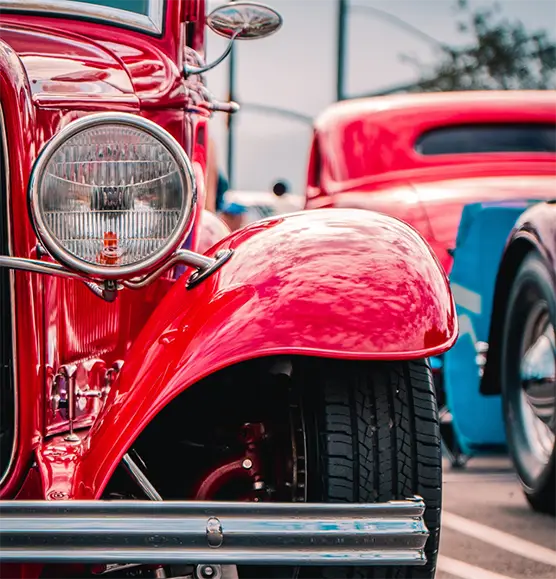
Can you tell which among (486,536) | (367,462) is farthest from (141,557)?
(486,536)

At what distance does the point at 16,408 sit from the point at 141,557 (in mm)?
640

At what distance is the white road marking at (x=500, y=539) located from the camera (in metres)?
3.67

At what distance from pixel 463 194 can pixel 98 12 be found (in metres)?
2.96

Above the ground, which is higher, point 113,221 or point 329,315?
point 113,221

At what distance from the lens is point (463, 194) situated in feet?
18.9

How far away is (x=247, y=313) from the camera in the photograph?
2324 mm

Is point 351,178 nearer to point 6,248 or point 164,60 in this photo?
point 164,60

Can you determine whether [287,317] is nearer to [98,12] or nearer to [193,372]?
[193,372]

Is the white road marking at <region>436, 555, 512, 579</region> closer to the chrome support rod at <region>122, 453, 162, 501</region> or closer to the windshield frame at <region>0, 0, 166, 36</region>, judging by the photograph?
the chrome support rod at <region>122, 453, 162, 501</region>

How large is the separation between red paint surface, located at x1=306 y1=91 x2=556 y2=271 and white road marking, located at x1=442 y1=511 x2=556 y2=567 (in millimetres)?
2034

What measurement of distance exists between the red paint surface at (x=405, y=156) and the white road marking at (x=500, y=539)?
2034 mm

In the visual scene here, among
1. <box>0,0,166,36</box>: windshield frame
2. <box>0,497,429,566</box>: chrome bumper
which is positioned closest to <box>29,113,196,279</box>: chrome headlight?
<box>0,497,429,566</box>: chrome bumper

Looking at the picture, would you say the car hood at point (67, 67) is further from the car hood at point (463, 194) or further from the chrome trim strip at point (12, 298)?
the car hood at point (463, 194)

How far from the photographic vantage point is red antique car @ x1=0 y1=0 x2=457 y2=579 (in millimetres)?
2102
